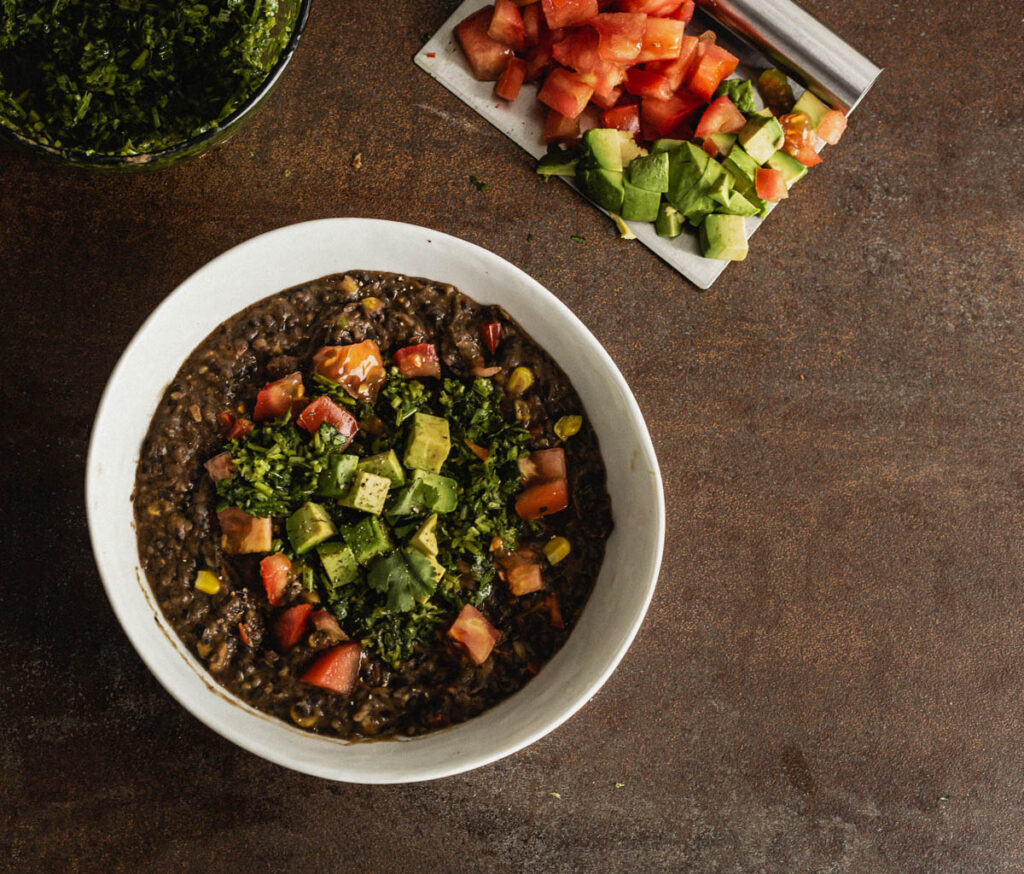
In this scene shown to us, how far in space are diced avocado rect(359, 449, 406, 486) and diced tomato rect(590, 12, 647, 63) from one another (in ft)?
4.77

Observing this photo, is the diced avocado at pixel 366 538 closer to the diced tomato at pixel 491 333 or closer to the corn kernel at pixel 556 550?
the corn kernel at pixel 556 550

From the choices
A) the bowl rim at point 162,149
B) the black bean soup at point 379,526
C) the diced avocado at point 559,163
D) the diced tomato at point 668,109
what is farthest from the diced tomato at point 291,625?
the diced tomato at point 668,109

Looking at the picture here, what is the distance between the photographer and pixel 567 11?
264cm

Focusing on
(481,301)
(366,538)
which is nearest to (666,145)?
(481,301)

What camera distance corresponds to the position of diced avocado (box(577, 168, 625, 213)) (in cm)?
266

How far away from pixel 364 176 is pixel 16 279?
1154 millimetres

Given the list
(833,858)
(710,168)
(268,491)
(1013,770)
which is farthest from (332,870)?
(710,168)

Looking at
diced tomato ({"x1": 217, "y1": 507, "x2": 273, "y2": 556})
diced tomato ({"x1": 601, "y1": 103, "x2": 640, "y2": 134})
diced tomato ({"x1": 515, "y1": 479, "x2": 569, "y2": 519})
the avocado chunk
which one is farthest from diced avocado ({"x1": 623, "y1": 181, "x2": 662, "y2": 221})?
diced tomato ({"x1": 217, "y1": 507, "x2": 273, "y2": 556})

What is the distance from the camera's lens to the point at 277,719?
2.26 m

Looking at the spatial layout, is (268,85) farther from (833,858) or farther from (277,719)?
(833,858)

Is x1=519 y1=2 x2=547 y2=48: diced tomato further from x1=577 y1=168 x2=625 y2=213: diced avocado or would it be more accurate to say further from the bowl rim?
the bowl rim

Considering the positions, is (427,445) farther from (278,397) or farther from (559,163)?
(559,163)

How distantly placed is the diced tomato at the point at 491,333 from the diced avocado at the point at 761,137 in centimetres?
105

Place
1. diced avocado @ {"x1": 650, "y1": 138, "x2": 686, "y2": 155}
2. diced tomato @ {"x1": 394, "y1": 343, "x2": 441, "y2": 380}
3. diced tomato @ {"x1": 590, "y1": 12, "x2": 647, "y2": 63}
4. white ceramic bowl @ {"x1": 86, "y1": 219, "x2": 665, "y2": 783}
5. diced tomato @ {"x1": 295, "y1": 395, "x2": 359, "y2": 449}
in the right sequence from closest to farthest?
white ceramic bowl @ {"x1": 86, "y1": 219, "x2": 665, "y2": 783}
diced tomato @ {"x1": 295, "y1": 395, "x2": 359, "y2": 449}
diced tomato @ {"x1": 394, "y1": 343, "x2": 441, "y2": 380}
diced tomato @ {"x1": 590, "y1": 12, "x2": 647, "y2": 63}
diced avocado @ {"x1": 650, "y1": 138, "x2": 686, "y2": 155}
